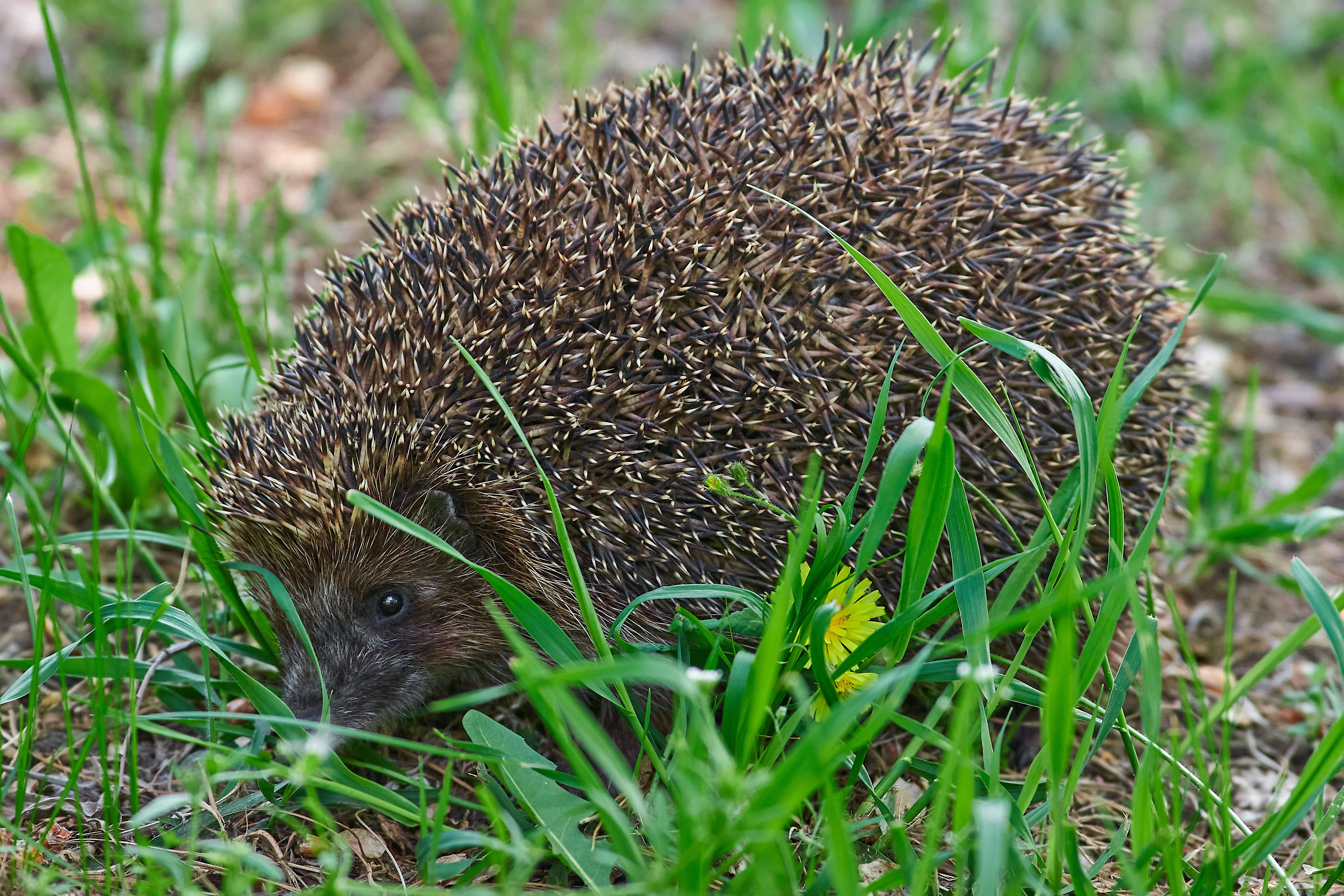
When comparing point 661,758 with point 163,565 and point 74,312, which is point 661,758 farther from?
point 74,312

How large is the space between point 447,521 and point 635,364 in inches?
31.9

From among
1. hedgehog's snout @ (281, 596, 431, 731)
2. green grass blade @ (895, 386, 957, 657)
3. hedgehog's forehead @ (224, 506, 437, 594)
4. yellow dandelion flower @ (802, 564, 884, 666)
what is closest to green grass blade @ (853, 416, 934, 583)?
green grass blade @ (895, 386, 957, 657)

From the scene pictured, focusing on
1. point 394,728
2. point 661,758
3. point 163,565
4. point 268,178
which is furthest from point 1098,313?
point 268,178

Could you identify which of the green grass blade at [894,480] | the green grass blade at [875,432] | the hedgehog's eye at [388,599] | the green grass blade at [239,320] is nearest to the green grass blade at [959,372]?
the green grass blade at [875,432]

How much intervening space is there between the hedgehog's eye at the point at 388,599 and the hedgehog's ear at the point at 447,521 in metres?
0.25

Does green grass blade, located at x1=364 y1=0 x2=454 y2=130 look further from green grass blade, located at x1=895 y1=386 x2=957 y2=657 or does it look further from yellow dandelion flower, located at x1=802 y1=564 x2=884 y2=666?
green grass blade, located at x1=895 y1=386 x2=957 y2=657

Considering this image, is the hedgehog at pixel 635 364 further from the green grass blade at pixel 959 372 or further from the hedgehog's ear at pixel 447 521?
the green grass blade at pixel 959 372

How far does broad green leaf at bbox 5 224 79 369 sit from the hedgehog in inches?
44.0

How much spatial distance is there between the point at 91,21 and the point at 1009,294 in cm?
697

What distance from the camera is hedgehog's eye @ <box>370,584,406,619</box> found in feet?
13.3

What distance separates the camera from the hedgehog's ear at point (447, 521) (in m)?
3.89

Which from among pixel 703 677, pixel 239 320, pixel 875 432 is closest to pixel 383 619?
pixel 239 320

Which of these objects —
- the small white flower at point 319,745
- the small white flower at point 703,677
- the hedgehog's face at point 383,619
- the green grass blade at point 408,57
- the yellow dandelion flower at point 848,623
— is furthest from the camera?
the green grass blade at point 408,57

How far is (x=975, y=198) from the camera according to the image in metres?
4.18
